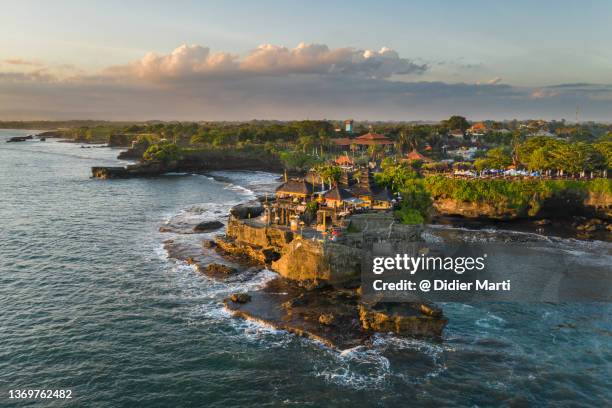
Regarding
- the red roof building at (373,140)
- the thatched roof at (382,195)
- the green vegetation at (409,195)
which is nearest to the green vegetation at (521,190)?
the green vegetation at (409,195)

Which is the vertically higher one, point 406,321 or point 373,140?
point 373,140

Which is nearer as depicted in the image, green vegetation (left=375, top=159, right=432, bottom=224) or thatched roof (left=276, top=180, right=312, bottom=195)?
green vegetation (left=375, top=159, right=432, bottom=224)

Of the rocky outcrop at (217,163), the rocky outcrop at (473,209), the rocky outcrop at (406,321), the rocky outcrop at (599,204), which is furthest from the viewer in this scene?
the rocky outcrop at (217,163)

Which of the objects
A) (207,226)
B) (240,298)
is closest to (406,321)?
(240,298)

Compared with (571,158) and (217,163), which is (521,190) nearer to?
(571,158)

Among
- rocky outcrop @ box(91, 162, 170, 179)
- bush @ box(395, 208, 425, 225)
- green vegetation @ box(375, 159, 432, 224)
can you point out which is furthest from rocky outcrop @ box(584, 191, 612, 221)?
rocky outcrop @ box(91, 162, 170, 179)

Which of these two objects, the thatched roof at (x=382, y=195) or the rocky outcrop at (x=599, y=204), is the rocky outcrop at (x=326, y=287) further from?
the rocky outcrop at (x=599, y=204)

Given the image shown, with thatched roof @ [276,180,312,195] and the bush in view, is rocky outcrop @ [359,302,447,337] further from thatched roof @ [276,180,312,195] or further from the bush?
thatched roof @ [276,180,312,195]
